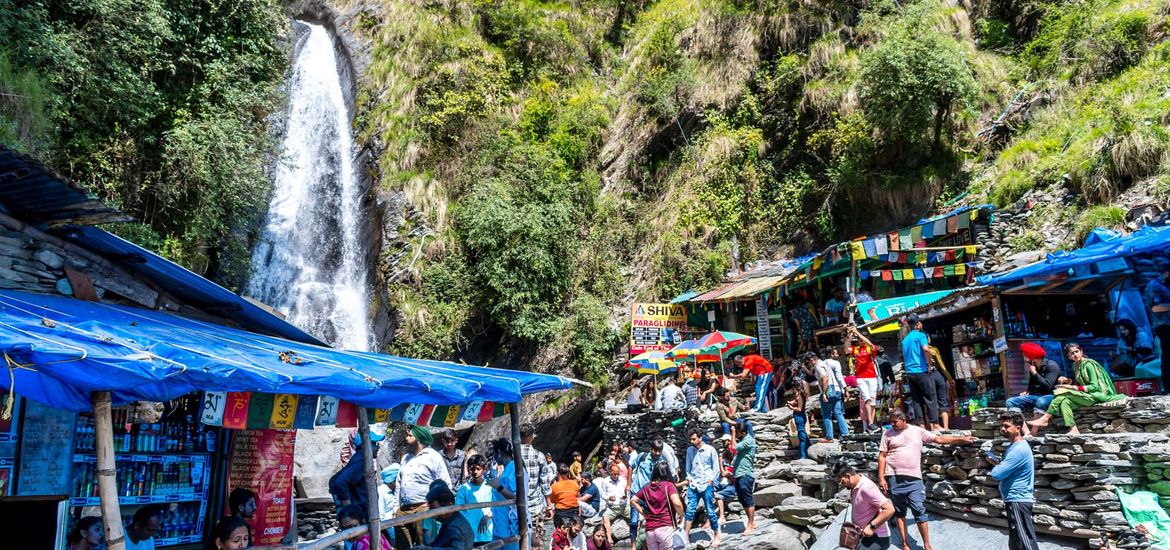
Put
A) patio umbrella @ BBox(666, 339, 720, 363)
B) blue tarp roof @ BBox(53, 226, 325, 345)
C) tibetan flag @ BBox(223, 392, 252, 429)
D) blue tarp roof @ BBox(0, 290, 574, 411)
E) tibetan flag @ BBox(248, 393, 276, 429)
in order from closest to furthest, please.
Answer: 1. blue tarp roof @ BBox(0, 290, 574, 411)
2. tibetan flag @ BBox(223, 392, 252, 429)
3. tibetan flag @ BBox(248, 393, 276, 429)
4. blue tarp roof @ BBox(53, 226, 325, 345)
5. patio umbrella @ BBox(666, 339, 720, 363)

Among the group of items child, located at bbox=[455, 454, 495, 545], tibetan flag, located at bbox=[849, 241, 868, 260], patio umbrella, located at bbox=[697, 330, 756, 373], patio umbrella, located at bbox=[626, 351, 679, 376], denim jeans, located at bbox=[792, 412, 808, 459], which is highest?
tibetan flag, located at bbox=[849, 241, 868, 260]

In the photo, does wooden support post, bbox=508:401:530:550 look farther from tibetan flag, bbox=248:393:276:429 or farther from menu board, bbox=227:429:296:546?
tibetan flag, bbox=248:393:276:429

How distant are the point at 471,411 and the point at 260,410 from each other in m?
2.56

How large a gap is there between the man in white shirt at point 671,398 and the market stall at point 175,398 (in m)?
7.36

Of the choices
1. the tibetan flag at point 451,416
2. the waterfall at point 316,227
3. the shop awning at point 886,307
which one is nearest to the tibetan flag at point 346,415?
the tibetan flag at point 451,416

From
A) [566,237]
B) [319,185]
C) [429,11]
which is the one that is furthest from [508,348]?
[429,11]

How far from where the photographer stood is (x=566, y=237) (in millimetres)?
23766

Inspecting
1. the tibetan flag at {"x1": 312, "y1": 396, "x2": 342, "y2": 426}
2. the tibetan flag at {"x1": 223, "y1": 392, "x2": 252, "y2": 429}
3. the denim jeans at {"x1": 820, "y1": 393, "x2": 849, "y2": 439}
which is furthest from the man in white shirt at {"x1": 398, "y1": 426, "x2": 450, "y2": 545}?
the denim jeans at {"x1": 820, "y1": 393, "x2": 849, "y2": 439}

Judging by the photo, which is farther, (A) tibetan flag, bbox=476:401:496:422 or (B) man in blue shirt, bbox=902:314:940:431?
(B) man in blue shirt, bbox=902:314:940:431

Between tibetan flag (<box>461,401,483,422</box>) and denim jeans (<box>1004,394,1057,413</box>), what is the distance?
654 centimetres

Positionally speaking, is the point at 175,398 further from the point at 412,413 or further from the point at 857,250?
the point at 857,250

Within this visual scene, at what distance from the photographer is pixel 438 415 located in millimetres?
8500

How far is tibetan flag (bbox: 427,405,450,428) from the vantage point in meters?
8.43

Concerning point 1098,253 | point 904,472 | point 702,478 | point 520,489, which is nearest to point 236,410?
point 520,489
